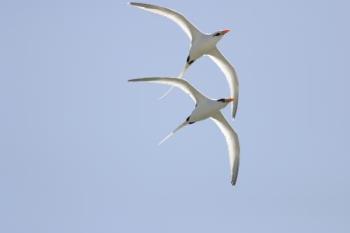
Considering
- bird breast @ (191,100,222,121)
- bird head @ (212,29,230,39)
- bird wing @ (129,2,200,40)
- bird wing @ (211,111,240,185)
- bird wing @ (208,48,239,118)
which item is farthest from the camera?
bird wing @ (208,48,239,118)

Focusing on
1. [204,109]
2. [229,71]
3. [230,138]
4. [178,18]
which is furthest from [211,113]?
[178,18]

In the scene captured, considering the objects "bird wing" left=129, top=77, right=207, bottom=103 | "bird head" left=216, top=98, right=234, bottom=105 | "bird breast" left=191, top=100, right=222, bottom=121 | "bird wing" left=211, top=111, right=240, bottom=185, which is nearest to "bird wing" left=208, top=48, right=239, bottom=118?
"bird wing" left=211, top=111, right=240, bottom=185

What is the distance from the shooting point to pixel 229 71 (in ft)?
134

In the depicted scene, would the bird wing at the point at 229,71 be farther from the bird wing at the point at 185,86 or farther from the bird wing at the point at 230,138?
the bird wing at the point at 185,86

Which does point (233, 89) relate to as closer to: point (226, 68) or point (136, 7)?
point (226, 68)

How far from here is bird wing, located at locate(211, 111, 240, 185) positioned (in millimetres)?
39750

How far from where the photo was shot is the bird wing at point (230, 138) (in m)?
39.8

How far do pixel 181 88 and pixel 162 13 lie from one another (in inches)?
112

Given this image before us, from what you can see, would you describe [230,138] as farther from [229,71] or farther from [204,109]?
[229,71]

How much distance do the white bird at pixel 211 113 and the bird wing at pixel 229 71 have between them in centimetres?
86

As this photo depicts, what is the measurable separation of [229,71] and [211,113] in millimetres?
2268

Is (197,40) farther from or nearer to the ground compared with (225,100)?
farther from the ground

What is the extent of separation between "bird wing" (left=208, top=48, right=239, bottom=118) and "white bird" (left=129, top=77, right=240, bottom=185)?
864mm

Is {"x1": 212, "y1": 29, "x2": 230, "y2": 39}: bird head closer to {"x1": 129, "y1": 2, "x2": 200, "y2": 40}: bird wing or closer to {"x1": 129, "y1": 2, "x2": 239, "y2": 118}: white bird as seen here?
{"x1": 129, "y1": 2, "x2": 239, "y2": 118}: white bird
